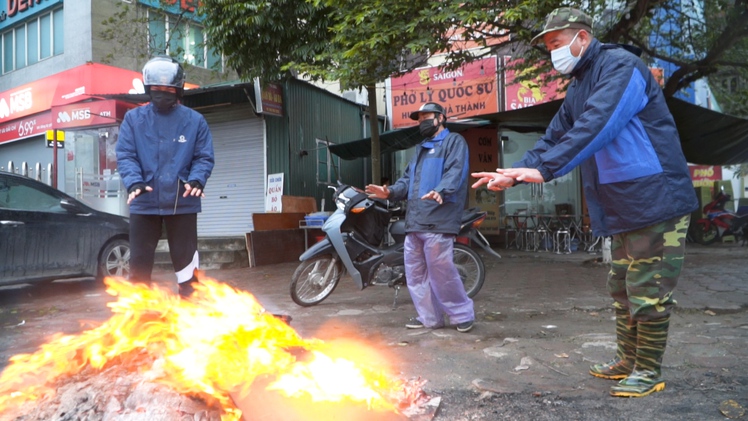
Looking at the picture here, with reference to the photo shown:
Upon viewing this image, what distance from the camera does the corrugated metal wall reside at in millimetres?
12484

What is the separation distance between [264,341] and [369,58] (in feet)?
17.7

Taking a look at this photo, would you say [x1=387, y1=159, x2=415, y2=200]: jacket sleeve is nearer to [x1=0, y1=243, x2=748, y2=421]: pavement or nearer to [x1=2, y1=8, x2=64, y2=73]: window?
[x1=0, y1=243, x2=748, y2=421]: pavement

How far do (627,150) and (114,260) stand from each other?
22.8ft

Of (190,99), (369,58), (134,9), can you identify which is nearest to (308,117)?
(190,99)

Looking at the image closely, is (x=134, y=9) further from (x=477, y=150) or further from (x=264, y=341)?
(x=264, y=341)

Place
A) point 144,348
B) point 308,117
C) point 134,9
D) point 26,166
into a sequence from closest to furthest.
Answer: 1. point 144,348
2. point 308,117
3. point 134,9
4. point 26,166

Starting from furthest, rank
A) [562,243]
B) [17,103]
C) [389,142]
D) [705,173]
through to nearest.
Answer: [705,173], [17,103], [389,142], [562,243]

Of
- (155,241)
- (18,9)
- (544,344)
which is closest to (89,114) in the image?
(18,9)

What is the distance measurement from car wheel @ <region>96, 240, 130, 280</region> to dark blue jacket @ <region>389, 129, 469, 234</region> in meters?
4.75

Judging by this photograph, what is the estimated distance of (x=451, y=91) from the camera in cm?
1634

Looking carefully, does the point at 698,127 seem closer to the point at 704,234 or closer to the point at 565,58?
the point at 704,234

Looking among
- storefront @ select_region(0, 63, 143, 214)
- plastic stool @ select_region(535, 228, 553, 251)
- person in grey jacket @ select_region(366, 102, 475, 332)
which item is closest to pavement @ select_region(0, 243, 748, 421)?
person in grey jacket @ select_region(366, 102, 475, 332)

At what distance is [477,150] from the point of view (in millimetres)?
13602

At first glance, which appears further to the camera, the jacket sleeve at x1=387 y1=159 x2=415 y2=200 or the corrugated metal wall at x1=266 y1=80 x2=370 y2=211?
the corrugated metal wall at x1=266 y1=80 x2=370 y2=211
